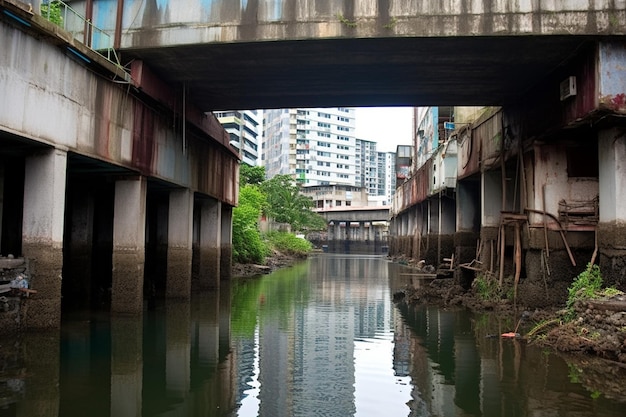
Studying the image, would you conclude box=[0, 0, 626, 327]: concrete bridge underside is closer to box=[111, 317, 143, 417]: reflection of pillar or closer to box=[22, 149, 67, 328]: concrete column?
box=[22, 149, 67, 328]: concrete column

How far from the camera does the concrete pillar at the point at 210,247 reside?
945 inches

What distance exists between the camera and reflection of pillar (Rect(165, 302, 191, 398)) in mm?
8906

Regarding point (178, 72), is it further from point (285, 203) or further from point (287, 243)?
point (285, 203)

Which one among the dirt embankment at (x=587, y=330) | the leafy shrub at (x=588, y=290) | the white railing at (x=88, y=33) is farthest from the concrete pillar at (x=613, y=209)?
the white railing at (x=88, y=33)

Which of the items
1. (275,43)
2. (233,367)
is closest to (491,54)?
(275,43)

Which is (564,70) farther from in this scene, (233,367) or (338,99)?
(233,367)

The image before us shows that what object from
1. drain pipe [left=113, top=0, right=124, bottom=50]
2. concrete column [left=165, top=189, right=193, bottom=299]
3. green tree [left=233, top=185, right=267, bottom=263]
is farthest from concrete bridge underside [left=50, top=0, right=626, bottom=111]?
green tree [left=233, top=185, right=267, bottom=263]

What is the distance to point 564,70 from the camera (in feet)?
49.8

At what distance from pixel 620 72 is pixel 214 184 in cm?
1560

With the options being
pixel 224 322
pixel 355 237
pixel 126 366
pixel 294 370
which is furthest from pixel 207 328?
pixel 355 237

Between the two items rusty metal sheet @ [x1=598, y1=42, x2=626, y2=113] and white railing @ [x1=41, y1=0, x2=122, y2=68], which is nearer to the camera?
rusty metal sheet @ [x1=598, y1=42, x2=626, y2=113]

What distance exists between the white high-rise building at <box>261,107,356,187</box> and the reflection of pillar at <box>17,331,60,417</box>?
97.9 m

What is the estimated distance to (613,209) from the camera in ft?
44.2

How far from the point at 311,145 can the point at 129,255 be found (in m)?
100
